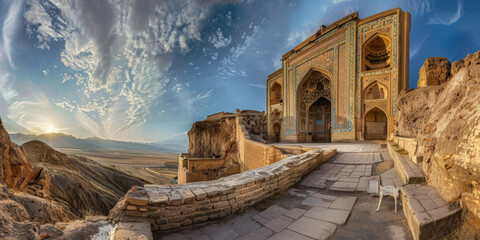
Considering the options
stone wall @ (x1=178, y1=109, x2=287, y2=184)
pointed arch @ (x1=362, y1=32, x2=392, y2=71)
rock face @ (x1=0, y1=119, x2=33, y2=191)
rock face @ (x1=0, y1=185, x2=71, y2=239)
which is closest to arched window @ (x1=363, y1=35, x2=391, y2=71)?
pointed arch @ (x1=362, y1=32, x2=392, y2=71)

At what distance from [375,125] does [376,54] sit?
21.1 feet

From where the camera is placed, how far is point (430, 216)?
1.99 m

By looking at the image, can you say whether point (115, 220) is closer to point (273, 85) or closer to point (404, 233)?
point (404, 233)

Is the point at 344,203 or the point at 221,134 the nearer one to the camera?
the point at 344,203

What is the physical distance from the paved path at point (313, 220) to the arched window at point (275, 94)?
18.5 metres

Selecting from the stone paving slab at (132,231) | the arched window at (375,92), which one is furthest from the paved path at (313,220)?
the arched window at (375,92)

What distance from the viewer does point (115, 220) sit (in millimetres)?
2373

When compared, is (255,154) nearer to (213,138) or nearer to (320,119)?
(213,138)

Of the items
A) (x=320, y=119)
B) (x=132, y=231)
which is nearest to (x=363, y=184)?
(x=132, y=231)

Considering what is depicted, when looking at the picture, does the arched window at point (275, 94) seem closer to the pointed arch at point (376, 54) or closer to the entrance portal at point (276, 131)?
the entrance portal at point (276, 131)

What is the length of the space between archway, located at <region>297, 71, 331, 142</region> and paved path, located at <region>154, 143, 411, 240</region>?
50.2ft

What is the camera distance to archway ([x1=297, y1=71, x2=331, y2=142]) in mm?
18766

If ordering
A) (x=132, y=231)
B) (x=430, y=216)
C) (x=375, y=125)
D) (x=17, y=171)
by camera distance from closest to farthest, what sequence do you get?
1. (x=430, y=216)
2. (x=132, y=231)
3. (x=17, y=171)
4. (x=375, y=125)

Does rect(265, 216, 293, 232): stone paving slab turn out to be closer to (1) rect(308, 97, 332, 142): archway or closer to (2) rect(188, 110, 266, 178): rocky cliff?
(2) rect(188, 110, 266, 178): rocky cliff
